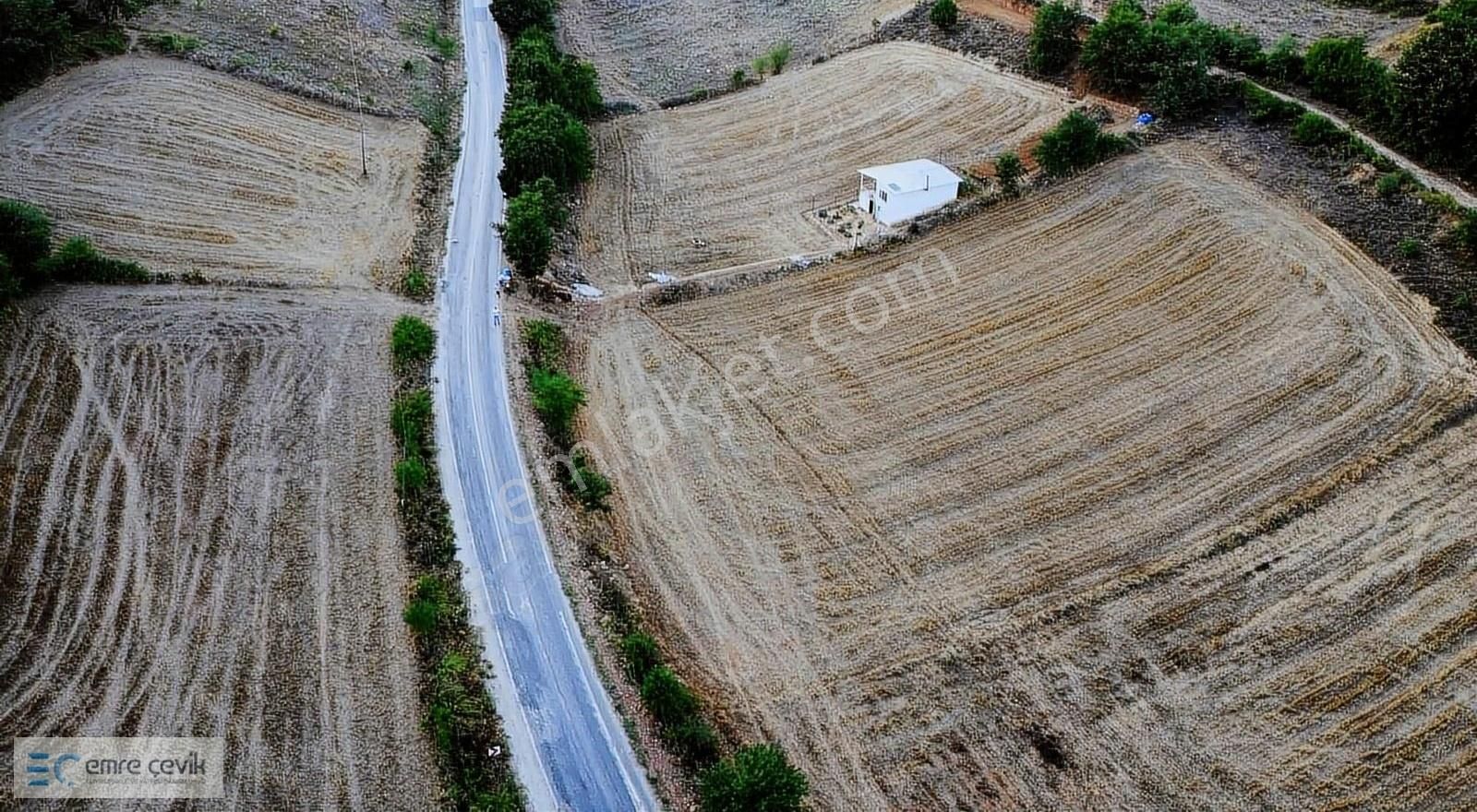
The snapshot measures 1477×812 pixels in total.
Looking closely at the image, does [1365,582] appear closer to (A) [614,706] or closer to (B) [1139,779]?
(B) [1139,779]

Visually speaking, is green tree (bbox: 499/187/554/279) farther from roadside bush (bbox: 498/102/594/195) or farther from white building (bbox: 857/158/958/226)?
white building (bbox: 857/158/958/226)

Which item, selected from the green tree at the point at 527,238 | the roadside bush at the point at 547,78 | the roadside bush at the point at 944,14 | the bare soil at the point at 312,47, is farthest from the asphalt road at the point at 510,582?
the roadside bush at the point at 944,14

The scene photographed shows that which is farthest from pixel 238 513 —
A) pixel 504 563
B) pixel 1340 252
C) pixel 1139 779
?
pixel 1340 252

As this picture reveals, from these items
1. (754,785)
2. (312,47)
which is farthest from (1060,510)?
(312,47)

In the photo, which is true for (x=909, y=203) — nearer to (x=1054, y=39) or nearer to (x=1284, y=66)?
(x=1054, y=39)

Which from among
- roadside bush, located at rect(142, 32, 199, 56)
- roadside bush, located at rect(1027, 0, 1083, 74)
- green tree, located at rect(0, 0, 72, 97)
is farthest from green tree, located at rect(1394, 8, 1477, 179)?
green tree, located at rect(0, 0, 72, 97)
